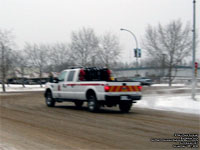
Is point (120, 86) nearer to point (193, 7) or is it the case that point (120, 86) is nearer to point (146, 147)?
point (146, 147)

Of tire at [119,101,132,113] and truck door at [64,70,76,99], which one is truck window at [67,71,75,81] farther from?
tire at [119,101,132,113]

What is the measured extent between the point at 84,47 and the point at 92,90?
128ft

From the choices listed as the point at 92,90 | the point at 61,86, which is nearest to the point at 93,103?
the point at 92,90

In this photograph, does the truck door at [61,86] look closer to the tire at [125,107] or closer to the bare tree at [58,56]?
the tire at [125,107]

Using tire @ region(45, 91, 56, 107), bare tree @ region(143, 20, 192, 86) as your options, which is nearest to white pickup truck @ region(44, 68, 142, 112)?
tire @ region(45, 91, 56, 107)

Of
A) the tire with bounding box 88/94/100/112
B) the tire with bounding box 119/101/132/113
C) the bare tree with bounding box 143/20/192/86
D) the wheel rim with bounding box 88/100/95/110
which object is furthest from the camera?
the bare tree with bounding box 143/20/192/86

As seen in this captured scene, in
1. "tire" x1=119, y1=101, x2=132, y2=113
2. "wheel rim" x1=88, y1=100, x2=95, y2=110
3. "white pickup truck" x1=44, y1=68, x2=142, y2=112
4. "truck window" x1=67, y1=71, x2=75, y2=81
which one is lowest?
"tire" x1=119, y1=101, x2=132, y2=113

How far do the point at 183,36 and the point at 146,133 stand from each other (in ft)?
132

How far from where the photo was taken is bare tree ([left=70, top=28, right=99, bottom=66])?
172 feet

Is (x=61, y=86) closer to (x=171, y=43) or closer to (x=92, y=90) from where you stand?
(x=92, y=90)

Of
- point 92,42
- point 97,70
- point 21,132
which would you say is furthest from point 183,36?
point 21,132

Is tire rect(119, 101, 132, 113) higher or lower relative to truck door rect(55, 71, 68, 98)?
lower

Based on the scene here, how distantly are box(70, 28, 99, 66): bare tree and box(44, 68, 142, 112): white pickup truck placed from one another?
113 feet

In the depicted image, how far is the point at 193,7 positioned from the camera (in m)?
19.0
